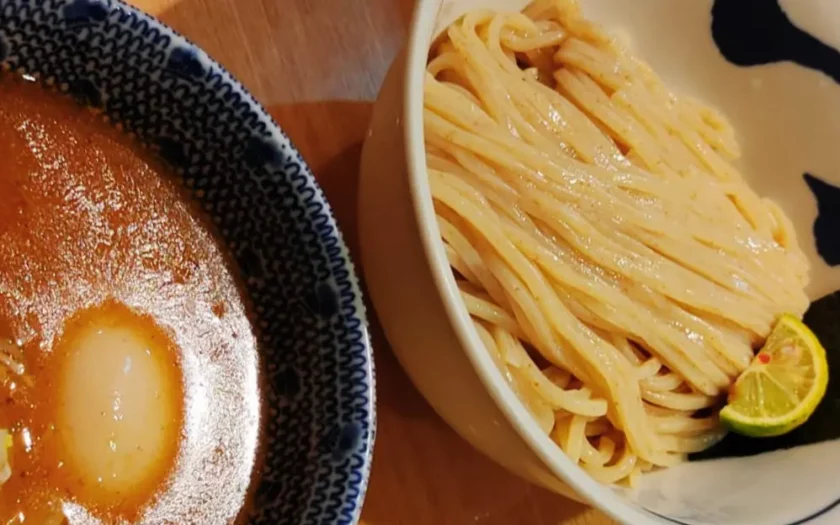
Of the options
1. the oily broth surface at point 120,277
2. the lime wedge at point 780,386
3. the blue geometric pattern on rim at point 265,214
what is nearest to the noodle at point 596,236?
the lime wedge at point 780,386

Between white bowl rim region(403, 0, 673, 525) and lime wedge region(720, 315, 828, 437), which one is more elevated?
white bowl rim region(403, 0, 673, 525)

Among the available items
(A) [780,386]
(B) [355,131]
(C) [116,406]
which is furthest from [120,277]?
(A) [780,386]

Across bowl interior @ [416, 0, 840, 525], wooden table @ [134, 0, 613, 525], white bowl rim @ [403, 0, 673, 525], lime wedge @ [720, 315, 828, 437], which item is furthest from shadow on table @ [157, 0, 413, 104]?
lime wedge @ [720, 315, 828, 437]

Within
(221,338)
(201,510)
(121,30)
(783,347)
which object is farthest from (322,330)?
(783,347)

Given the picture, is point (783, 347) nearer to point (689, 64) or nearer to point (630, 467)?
point (630, 467)

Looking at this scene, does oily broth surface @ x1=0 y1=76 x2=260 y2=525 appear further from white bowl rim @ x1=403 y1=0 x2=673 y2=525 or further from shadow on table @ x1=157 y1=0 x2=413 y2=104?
white bowl rim @ x1=403 y1=0 x2=673 y2=525

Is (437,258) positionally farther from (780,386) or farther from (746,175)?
(746,175)

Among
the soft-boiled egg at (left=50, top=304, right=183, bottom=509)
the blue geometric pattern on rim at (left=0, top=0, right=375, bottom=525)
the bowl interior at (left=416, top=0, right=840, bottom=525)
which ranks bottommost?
the soft-boiled egg at (left=50, top=304, right=183, bottom=509)
